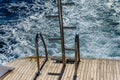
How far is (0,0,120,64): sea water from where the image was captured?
33.9 ft

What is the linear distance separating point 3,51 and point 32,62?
369 centimetres

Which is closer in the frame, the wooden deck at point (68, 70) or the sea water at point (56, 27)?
the wooden deck at point (68, 70)

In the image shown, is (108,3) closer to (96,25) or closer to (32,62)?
(96,25)

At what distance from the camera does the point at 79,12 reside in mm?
14984

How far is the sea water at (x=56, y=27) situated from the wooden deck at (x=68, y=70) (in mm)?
2855

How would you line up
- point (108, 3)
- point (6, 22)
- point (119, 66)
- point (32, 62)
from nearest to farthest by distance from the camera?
point (119, 66), point (32, 62), point (6, 22), point (108, 3)

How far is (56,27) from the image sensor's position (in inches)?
502

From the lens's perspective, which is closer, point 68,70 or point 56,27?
point 68,70

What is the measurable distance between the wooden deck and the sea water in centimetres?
285

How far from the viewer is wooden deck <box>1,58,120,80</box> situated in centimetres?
617

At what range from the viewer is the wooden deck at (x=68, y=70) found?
243 inches

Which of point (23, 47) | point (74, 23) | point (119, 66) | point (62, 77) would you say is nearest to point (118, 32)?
point (74, 23)

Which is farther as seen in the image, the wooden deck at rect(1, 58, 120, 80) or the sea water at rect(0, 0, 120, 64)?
the sea water at rect(0, 0, 120, 64)

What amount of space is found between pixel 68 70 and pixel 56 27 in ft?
21.1
